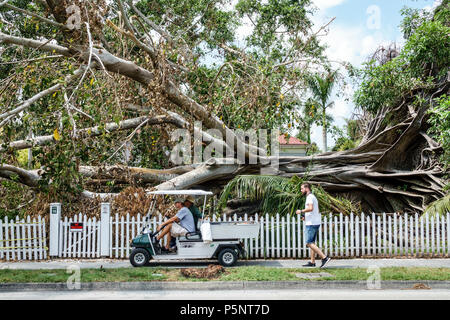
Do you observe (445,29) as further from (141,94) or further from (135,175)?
(135,175)

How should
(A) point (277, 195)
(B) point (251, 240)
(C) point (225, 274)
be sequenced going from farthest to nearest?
(A) point (277, 195) < (B) point (251, 240) < (C) point (225, 274)

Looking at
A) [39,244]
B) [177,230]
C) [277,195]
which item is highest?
[277,195]

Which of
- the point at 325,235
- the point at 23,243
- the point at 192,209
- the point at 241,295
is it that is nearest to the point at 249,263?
the point at 192,209

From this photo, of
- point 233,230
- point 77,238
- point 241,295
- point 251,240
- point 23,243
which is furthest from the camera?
point 77,238

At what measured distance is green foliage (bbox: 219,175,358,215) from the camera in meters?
13.9

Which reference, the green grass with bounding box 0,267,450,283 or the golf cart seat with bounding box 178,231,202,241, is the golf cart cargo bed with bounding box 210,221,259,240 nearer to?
the golf cart seat with bounding box 178,231,202,241

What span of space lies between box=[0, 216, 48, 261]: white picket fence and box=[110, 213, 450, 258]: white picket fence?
187 cm

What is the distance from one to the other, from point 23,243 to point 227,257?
5615mm

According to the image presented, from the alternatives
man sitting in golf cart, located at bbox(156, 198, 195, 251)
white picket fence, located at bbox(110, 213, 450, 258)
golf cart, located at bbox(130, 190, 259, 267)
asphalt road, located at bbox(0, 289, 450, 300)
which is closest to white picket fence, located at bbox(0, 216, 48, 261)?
white picket fence, located at bbox(110, 213, 450, 258)

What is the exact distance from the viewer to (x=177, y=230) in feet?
36.5

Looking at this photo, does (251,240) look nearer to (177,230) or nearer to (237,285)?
(177,230)

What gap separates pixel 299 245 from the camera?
12.5 m

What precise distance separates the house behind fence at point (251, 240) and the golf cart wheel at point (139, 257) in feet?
4.65
